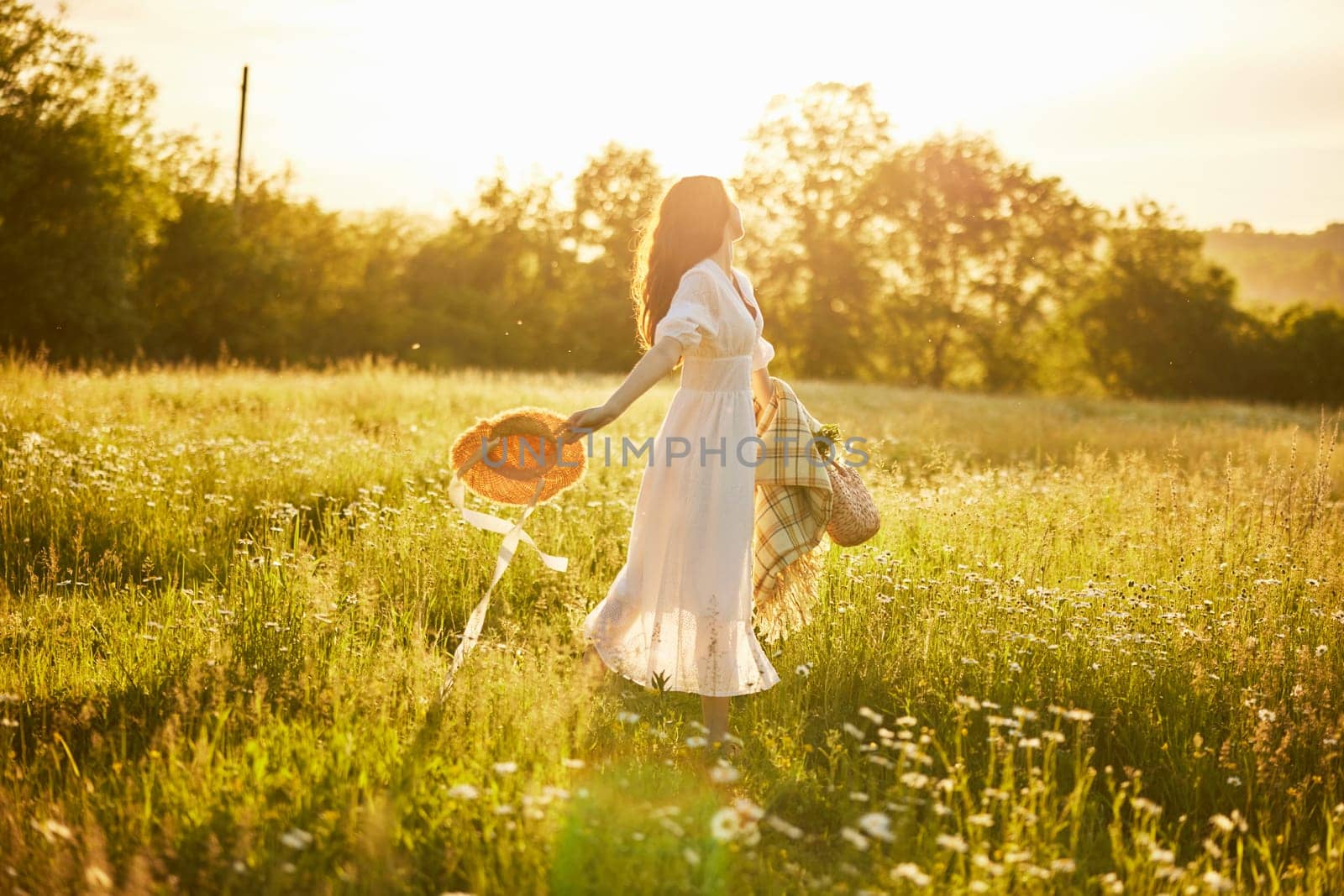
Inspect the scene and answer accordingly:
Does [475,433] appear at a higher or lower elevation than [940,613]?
higher

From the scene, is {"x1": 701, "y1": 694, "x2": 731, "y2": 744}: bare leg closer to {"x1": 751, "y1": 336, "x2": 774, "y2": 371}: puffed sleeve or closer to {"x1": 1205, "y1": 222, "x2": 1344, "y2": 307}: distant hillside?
{"x1": 751, "y1": 336, "x2": 774, "y2": 371}: puffed sleeve

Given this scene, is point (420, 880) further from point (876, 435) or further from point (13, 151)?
point (13, 151)

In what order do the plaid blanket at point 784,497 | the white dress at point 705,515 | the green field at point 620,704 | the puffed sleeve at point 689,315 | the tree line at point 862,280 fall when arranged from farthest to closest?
the tree line at point 862,280 < the plaid blanket at point 784,497 < the white dress at point 705,515 < the puffed sleeve at point 689,315 < the green field at point 620,704

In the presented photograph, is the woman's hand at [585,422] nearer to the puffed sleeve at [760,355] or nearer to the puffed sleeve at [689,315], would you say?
the puffed sleeve at [689,315]

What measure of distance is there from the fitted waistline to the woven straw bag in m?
0.61

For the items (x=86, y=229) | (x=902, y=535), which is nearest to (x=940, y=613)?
(x=902, y=535)

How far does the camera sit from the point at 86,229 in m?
26.5

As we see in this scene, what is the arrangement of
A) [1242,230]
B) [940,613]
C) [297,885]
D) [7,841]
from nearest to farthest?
[297,885] < [7,841] < [940,613] < [1242,230]

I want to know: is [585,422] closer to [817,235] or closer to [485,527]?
[485,527]

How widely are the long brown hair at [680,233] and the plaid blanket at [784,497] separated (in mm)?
639

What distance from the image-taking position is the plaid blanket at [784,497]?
4.36m

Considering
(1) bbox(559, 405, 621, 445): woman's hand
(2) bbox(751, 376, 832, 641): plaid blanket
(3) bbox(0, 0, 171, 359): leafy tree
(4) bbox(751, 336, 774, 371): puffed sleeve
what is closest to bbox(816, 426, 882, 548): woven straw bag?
(2) bbox(751, 376, 832, 641): plaid blanket

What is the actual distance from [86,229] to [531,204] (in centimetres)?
2182

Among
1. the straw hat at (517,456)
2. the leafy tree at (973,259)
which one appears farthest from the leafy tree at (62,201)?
the leafy tree at (973,259)
